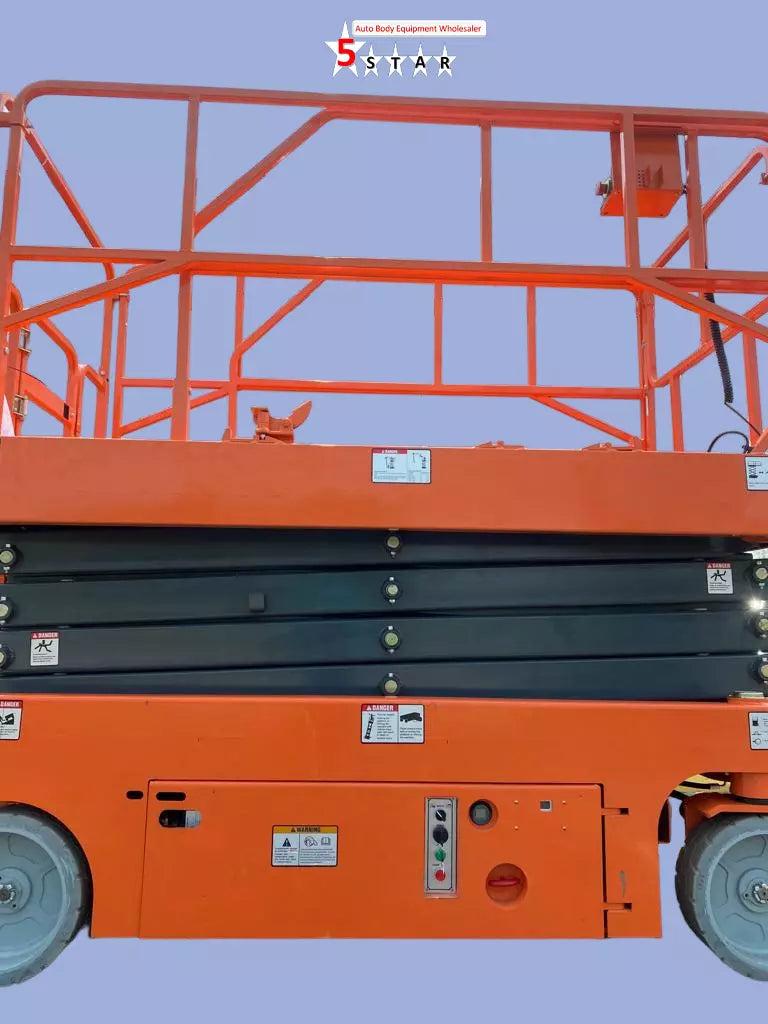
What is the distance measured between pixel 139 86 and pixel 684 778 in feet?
12.5

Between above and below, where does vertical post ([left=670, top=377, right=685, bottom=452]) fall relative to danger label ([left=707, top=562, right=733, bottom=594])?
above

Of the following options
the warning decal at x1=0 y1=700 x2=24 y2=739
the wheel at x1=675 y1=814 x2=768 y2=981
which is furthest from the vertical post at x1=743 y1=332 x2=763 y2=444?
the warning decal at x1=0 y1=700 x2=24 y2=739

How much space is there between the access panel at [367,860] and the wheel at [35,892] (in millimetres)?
305

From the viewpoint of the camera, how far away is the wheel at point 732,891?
2.91 m

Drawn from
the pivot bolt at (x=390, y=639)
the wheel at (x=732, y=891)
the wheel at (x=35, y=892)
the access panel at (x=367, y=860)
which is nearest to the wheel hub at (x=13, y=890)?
the wheel at (x=35, y=892)

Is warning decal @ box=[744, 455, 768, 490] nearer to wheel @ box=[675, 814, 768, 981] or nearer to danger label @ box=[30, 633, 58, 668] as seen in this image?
wheel @ box=[675, 814, 768, 981]

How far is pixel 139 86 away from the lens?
10.7 feet

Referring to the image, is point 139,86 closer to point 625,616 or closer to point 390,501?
point 390,501

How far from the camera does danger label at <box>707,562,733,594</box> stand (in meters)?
3.12

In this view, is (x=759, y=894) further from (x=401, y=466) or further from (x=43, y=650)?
(x=43, y=650)

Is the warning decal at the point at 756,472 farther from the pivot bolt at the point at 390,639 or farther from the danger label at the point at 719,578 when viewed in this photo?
the pivot bolt at the point at 390,639

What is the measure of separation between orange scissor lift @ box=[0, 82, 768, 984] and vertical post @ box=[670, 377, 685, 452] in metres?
1.02

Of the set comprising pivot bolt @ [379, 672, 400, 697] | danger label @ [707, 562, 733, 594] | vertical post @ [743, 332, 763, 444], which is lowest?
pivot bolt @ [379, 672, 400, 697]

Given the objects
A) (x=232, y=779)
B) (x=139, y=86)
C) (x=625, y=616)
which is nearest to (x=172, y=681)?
(x=232, y=779)
